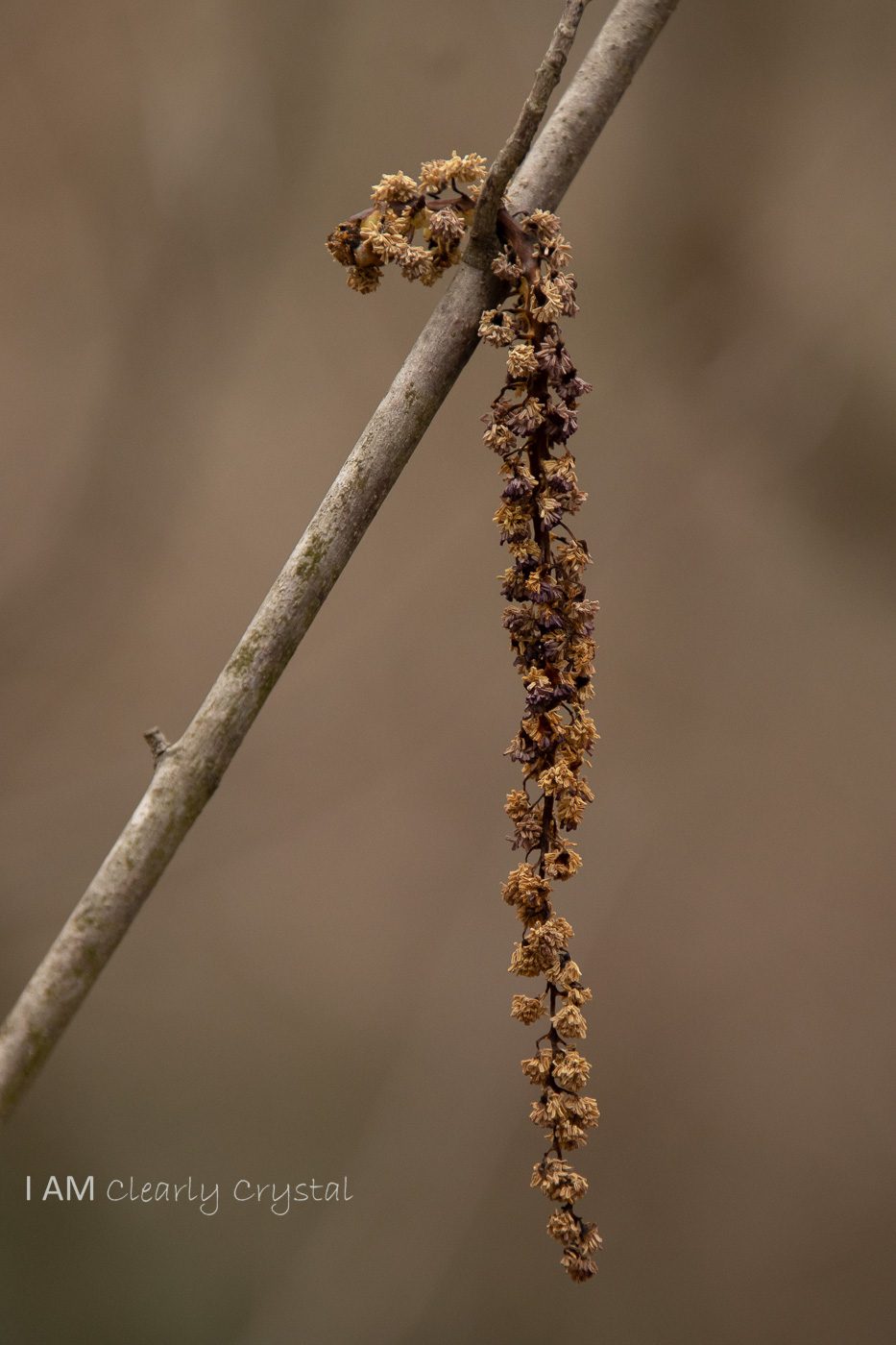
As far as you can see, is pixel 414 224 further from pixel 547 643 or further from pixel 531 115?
pixel 547 643

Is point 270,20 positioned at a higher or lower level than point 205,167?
higher

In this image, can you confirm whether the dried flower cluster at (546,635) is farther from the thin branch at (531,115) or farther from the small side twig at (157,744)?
the small side twig at (157,744)

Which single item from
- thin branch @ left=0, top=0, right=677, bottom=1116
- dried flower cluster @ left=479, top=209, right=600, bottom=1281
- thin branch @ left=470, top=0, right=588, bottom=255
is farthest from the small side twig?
thin branch @ left=470, top=0, right=588, bottom=255

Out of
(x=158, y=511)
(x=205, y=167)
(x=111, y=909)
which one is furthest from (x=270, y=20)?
(x=111, y=909)

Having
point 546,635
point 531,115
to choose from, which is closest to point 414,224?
point 531,115

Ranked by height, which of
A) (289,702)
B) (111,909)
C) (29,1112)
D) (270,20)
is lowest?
(29,1112)

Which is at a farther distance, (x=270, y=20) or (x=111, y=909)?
(x=270, y=20)

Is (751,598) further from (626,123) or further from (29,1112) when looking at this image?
(29,1112)
